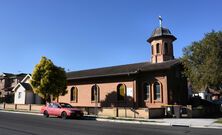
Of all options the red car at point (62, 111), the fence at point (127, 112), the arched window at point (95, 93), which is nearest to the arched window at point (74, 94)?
the arched window at point (95, 93)

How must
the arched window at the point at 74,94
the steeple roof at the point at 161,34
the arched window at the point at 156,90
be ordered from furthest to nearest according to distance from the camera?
the arched window at the point at 74,94
the steeple roof at the point at 161,34
the arched window at the point at 156,90

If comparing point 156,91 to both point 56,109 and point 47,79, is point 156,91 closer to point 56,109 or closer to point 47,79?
point 56,109

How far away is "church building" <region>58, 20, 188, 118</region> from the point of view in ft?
106

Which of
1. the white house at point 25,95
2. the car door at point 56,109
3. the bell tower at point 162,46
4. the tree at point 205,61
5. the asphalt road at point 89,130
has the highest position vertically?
the bell tower at point 162,46

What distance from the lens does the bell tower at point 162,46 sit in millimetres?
37219

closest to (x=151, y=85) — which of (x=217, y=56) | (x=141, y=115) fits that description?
(x=141, y=115)

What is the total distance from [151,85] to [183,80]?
503 cm

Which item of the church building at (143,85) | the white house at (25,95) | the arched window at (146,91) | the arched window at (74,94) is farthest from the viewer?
the white house at (25,95)

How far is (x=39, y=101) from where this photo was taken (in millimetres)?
50031

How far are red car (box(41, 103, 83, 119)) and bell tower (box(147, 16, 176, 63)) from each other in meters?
14.8

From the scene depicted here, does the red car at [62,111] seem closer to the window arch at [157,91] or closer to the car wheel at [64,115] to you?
the car wheel at [64,115]

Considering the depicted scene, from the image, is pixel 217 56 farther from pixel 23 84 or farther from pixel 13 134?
pixel 23 84

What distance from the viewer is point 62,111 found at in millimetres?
27062

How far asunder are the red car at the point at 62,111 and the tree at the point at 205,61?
11.2 metres
